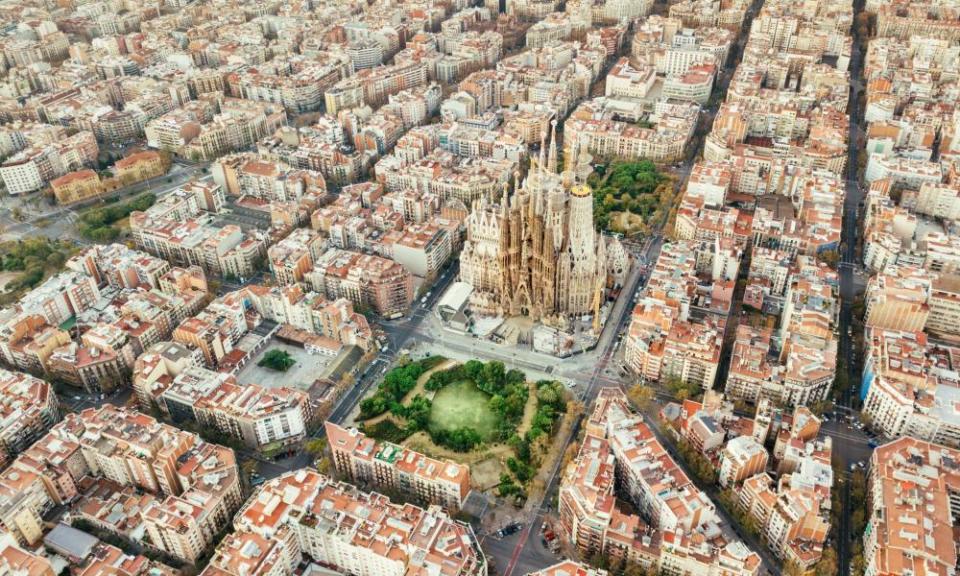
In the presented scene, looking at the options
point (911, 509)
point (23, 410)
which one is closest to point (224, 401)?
point (23, 410)

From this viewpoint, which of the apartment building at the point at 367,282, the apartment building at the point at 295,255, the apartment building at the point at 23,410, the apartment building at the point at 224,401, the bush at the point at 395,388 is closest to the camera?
the apartment building at the point at 23,410

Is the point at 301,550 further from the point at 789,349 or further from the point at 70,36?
the point at 70,36

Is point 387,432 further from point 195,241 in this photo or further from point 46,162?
point 46,162

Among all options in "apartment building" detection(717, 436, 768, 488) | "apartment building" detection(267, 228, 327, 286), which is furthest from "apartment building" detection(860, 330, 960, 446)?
"apartment building" detection(267, 228, 327, 286)

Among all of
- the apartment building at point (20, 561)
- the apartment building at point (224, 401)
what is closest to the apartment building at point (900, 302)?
the apartment building at point (224, 401)

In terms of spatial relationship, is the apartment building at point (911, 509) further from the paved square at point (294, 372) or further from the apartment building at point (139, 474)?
the paved square at point (294, 372)

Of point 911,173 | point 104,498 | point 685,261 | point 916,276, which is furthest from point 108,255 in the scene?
point 911,173

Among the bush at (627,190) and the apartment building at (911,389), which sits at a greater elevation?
the bush at (627,190)
